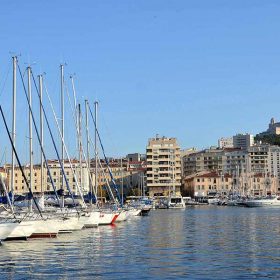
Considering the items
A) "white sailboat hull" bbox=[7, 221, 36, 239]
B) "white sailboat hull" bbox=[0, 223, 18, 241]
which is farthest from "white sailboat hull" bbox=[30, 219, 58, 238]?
"white sailboat hull" bbox=[0, 223, 18, 241]

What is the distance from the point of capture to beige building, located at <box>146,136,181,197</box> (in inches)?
7067

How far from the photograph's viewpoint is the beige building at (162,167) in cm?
17950

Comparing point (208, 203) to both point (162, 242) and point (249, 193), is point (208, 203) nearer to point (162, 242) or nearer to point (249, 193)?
point (249, 193)

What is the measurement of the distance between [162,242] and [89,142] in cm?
2920

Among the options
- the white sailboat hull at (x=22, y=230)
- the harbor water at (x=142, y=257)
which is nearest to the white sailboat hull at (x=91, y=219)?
the harbor water at (x=142, y=257)

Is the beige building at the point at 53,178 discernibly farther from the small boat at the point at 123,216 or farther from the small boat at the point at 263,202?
the small boat at the point at 263,202

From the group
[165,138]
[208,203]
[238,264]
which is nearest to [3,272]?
[238,264]

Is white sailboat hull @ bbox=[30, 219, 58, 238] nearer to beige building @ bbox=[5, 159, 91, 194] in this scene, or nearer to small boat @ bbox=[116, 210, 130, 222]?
beige building @ bbox=[5, 159, 91, 194]

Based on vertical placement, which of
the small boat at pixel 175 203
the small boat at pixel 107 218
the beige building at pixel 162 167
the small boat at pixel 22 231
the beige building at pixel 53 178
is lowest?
the small boat at pixel 22 231

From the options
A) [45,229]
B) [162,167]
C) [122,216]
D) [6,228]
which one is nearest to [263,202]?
[162,167]

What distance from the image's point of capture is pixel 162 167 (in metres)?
181

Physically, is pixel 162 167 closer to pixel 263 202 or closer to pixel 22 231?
pixel 263 202

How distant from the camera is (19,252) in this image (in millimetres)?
34250

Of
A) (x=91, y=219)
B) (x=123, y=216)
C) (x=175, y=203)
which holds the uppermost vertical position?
(x=175, y=203)
